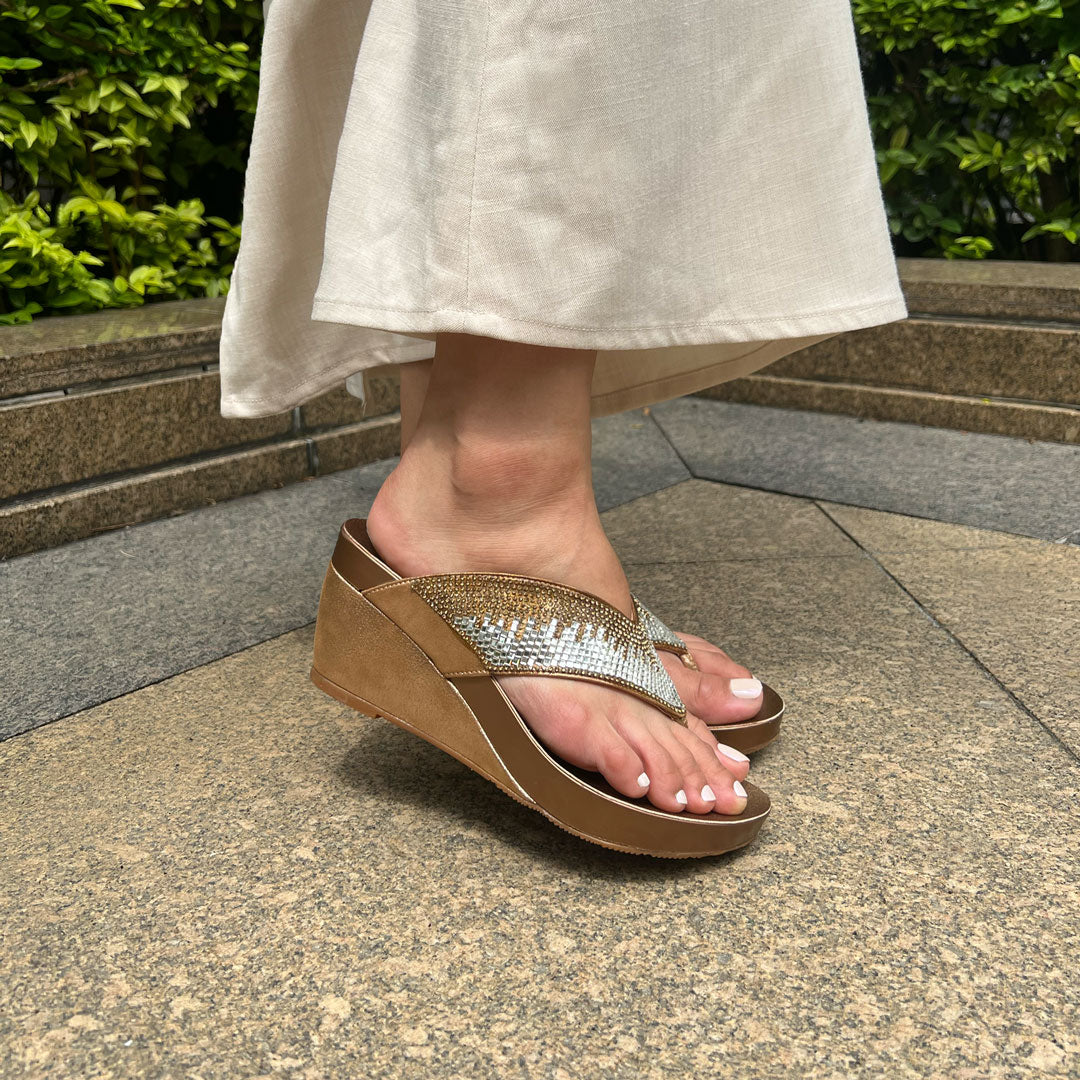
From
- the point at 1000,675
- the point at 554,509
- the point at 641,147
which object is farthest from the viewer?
the point at 1000,675

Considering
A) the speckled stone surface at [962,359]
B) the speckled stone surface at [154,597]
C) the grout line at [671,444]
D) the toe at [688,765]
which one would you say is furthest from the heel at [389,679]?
the speckled stone surface at [962,359]

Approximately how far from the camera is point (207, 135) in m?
2.97

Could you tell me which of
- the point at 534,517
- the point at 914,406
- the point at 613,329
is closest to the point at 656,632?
the point at 534,517

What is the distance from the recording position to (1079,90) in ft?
9.78

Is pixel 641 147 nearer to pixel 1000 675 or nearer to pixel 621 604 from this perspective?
pixel 621 604

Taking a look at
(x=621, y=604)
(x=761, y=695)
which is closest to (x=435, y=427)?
(x=621, y=604)

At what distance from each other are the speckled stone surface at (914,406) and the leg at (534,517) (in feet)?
6.07

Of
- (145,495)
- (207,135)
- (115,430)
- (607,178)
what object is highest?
(607,178)

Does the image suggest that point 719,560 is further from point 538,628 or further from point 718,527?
point 538,628

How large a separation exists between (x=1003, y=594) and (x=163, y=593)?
1.36 meters

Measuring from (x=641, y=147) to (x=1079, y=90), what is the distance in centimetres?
261

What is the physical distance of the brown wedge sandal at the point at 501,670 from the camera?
101cm

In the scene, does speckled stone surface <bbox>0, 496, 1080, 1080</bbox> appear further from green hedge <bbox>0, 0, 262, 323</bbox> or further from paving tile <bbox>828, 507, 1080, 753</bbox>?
green hedge <bbox>0, 0, 262, 323</bbox>

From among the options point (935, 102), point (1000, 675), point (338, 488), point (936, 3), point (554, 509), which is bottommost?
point (338, 488)
